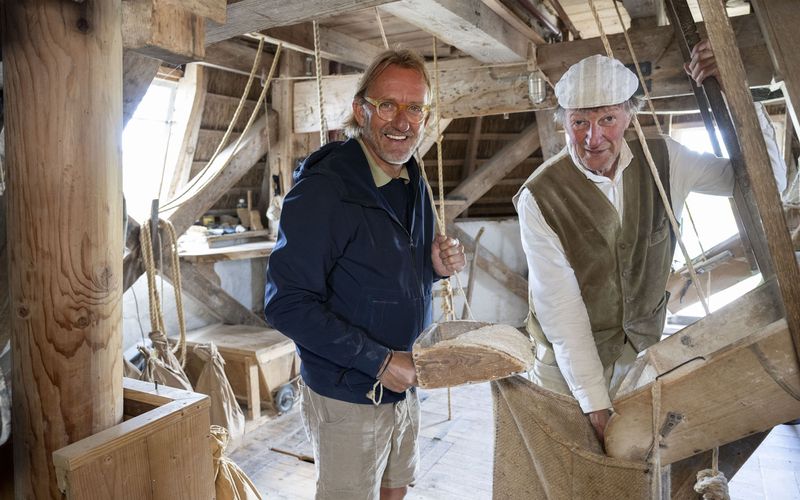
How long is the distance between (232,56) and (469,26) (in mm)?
2048

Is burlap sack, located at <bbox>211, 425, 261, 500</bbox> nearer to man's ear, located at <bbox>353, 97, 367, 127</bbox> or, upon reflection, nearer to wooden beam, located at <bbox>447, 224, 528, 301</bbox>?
man's ear, located at <bbox>353, 97, 367, 127</bbox>

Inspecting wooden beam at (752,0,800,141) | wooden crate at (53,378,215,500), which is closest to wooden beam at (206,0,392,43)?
wooden beam at (752,0,800,141)

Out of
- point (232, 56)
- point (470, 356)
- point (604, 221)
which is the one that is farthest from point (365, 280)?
point (232, 56)

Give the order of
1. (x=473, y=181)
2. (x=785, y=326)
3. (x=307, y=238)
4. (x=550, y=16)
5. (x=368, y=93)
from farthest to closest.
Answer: (x=473, y=181) → (x=550, y=16) → (x=368, y=93) → (x=307, y=238) → (x=785, y=326)

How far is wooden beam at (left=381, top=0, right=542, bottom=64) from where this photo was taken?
213 centimetres

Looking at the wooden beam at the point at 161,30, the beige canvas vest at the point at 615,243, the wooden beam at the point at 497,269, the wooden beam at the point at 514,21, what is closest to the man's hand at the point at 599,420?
the beige canvas vest at the point at 615,243

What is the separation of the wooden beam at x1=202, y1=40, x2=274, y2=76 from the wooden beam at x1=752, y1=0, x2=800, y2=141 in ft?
11.1

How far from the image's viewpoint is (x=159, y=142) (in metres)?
4.28

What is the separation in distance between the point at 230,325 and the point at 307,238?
131 inches

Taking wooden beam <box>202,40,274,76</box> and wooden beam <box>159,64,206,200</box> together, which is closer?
wooden beam <box>202,40,274,76</box>

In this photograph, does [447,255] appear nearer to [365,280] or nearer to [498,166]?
[365,280]

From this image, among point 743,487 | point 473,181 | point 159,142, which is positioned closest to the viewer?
point 743,487

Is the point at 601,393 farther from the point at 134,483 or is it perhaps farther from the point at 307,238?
the point at 134,483

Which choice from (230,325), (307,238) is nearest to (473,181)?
(230,325)
